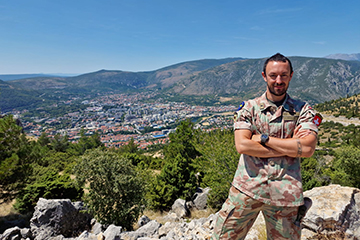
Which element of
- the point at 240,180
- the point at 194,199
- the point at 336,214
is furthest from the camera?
the point at 194,199

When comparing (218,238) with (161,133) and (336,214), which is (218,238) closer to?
(336,214)

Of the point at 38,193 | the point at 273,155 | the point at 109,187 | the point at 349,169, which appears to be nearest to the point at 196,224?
the point at 109,187

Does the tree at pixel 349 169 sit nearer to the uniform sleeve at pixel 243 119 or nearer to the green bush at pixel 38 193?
the uniform sleeve at pixel 243 119

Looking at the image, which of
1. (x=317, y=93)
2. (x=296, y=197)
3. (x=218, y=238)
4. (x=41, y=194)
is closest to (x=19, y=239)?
(x=41, y=194)

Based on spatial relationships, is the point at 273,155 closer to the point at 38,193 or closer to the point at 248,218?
the point at 248,218

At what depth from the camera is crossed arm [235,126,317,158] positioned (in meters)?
2.22

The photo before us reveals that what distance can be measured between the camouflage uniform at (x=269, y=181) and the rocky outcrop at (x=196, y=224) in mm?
2308

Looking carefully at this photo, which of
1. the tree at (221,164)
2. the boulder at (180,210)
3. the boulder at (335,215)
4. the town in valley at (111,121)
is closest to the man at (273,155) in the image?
the boulder at (335,215)

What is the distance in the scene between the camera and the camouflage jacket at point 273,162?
7.51 feet

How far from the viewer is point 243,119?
2.54 meters

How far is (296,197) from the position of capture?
225 centimetres

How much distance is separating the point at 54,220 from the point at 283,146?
10.3 metres

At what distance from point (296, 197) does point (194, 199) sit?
12.2 meters

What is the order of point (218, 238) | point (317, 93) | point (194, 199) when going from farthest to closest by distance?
1. point (317, 93)
2. point (194, 199)
3. point (218, 238)
